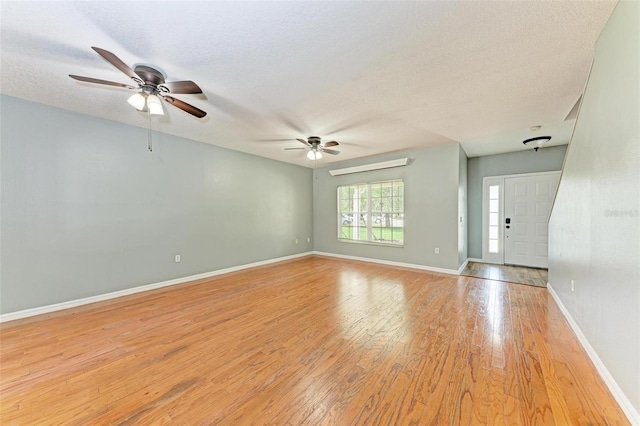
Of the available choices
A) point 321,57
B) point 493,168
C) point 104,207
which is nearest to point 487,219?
point 493,168

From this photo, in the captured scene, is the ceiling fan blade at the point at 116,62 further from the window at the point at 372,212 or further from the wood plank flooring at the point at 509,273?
the wood plank flooring at the point at 509,273

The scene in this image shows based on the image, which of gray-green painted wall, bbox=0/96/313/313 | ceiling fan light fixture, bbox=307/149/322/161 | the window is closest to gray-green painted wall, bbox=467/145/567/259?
the window

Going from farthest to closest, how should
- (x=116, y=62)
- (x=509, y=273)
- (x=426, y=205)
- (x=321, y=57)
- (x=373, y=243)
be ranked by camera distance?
(x=373, y=243) → (x=426, y=205) → (x=509, y=273) → (x=321, y=57) → (x=116, y=62)

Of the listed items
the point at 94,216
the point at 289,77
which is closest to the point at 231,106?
the point at 289,77

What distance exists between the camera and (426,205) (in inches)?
195

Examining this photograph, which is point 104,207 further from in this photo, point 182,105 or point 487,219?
point 487,219

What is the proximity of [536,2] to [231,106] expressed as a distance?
294 centimetres

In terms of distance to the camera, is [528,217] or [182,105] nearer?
[182,105]

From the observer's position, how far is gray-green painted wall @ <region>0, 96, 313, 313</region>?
2828mm

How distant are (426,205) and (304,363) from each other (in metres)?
4.09

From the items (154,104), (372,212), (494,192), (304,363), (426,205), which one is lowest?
(304,363)

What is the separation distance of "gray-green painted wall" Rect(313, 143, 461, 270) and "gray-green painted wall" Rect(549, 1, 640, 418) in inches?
82.8

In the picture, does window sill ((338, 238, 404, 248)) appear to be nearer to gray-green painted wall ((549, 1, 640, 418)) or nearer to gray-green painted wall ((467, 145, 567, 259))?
gray-green painted wall ((467, 145, 567, 259))

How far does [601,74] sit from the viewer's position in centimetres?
191
